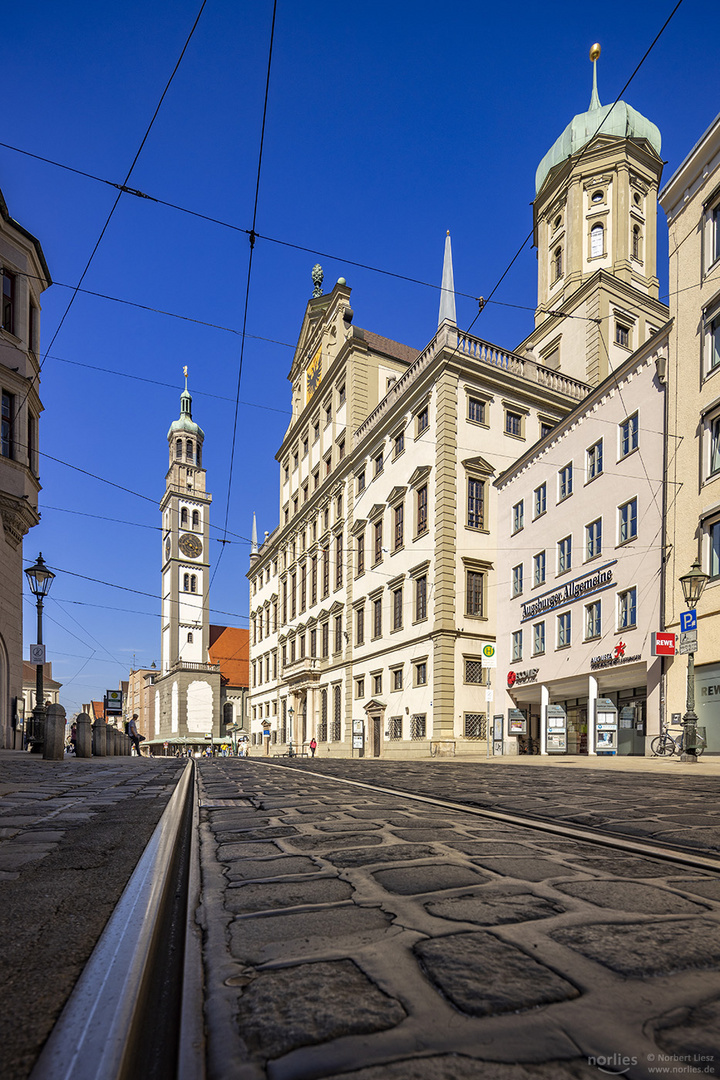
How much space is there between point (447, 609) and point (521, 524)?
442 centimetres

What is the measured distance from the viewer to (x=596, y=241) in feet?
128

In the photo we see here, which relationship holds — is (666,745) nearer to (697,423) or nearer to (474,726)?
(697,423)

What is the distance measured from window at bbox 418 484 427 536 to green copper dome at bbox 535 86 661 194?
2202cm

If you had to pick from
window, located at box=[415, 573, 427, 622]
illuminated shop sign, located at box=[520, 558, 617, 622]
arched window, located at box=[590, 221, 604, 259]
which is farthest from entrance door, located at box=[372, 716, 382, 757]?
arched window, located at box=[590, 221, 604, 259]

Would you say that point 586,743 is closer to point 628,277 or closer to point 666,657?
point 666,657

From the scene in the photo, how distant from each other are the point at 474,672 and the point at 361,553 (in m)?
10.9

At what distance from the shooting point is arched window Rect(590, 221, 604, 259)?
127ft

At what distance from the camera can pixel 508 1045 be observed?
122 centimetres

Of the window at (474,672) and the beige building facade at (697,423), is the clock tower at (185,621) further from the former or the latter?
the beige building facade at (697,423)

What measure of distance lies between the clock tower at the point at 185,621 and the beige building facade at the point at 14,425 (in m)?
59.2

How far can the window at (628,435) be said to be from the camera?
2191 cm

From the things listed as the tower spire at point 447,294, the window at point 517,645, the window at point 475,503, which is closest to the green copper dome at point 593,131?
the tower spire at point 447,294

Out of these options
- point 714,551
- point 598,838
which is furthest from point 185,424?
point 598,838

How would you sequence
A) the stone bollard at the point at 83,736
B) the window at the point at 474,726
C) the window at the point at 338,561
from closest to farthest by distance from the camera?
the stone bollard at the point at 83,736
the window at the point at 474,726
the window at the point at 338,561
